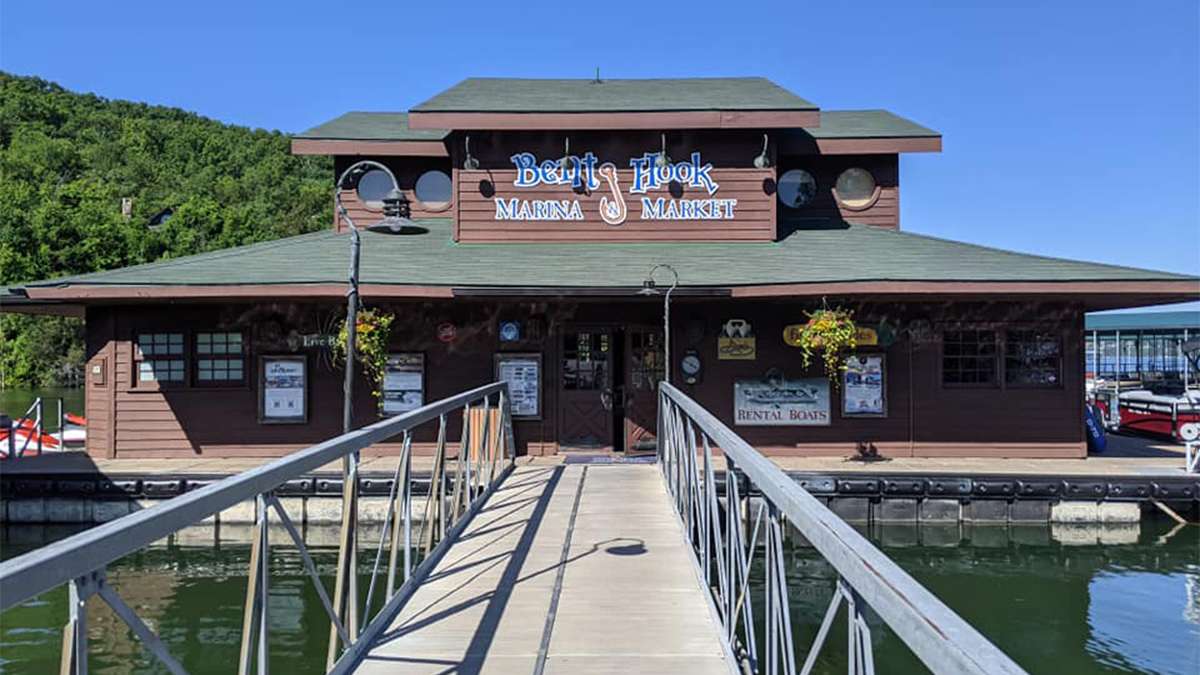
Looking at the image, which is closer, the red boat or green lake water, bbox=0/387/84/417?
the red boat

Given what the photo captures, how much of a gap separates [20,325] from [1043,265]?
48.7 meters

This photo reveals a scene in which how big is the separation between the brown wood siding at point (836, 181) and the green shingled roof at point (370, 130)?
6.70m

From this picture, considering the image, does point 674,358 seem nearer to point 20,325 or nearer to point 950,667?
point 950,667

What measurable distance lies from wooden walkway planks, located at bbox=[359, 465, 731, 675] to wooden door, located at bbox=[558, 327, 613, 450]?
5.82m

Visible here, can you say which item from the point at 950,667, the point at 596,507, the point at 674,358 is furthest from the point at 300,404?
the point at 950,667

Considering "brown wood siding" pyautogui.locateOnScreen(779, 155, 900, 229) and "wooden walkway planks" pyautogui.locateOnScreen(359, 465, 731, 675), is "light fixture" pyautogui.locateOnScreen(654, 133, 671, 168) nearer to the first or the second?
"brown wood siding" pyautogui.locateOnScreen(779, 155, 900, 229)

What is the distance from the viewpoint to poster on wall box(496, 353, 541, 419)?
44.0 feet

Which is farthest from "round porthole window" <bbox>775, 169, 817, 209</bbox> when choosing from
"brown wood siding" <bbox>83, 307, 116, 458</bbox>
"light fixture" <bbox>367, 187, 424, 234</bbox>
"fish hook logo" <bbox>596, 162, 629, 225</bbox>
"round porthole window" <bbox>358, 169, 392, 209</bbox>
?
"brown wood siding" <bbox>83, 307, 116, 458</bbox>

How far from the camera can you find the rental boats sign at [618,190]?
1452cm

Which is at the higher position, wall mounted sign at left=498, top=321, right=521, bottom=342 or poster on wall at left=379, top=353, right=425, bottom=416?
wall mounted sign at left=498, top=321, right=521, bottom=342

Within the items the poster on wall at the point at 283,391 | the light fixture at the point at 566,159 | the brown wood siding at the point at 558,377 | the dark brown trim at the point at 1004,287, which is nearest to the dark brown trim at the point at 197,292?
the brown wood siding at the point at 558,377

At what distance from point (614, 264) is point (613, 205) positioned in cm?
164

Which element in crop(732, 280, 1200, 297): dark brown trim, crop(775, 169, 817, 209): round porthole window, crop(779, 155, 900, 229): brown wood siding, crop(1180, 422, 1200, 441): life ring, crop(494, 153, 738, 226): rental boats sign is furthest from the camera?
crop(775, 169, 817, 209): round porthole window

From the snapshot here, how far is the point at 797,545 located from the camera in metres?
10.9
